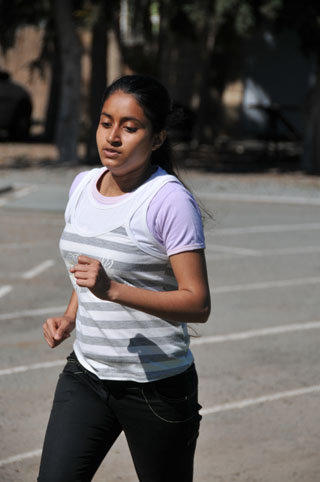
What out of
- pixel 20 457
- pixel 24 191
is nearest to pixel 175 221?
pixel 20 457

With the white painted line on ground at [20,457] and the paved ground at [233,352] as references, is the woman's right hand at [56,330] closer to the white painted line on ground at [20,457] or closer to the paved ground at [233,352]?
the paved ground at [233,352]

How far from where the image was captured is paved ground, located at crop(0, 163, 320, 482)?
482 centimetres

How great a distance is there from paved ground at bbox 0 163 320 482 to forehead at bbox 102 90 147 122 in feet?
2.37

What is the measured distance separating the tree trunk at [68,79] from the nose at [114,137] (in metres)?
19.2

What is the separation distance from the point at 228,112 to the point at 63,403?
119 feet

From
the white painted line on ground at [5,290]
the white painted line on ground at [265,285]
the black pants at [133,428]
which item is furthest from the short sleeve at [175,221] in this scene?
the white painted line on ground at [265,285]

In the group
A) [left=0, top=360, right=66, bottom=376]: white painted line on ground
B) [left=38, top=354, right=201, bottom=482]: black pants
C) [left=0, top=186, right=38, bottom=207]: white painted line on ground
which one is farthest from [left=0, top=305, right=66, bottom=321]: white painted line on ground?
[left=0, top=186, right=38, bottom=207]: white painted line on ground

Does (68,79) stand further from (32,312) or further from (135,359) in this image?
(135,359)

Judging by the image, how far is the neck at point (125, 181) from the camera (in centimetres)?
295

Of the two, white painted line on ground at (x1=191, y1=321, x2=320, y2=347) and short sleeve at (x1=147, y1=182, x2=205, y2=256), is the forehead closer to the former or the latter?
short sleeve at (x1=147, y1=182, x2=205, y2=256)

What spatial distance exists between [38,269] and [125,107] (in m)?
7.34

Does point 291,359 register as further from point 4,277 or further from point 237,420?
point 4,277

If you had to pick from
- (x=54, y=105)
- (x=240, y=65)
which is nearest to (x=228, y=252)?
(x=54, y=105)

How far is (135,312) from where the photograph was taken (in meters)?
2.88
